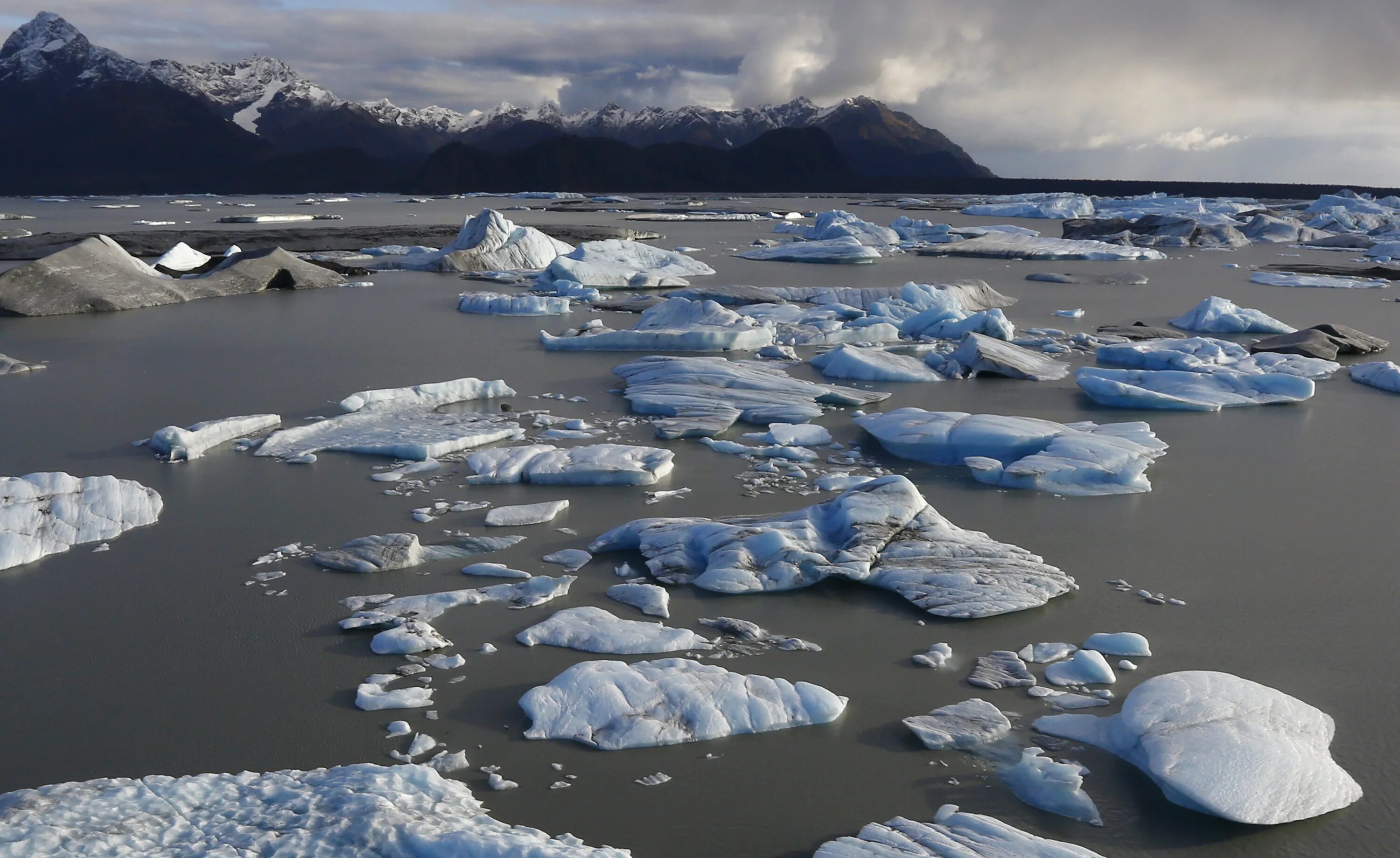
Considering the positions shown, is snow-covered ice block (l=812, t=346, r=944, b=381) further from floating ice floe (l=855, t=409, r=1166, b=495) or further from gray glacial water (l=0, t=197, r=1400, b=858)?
floating ice floe (l=855, t=409, r=1166, b=495)

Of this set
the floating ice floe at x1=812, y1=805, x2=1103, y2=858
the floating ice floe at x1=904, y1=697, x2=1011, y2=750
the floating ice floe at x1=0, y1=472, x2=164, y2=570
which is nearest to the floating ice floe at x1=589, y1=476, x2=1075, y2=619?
the floating ice floe at x1=904, y1=697, x2=1011, y2=750

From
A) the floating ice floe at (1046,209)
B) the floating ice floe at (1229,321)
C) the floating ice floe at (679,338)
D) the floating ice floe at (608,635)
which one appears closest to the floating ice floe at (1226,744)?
the floating ice floe at (608,635)

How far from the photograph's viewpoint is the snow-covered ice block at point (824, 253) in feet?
54.2

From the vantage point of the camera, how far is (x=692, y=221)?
30.1 metres

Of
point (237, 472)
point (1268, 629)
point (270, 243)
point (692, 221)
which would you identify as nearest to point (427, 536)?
point (237, 472)

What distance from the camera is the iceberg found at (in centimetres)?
630

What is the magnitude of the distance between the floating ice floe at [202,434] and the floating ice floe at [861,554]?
2378 millimetres

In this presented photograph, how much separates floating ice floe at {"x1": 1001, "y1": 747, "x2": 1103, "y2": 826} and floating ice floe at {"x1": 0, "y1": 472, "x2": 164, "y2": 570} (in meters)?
3.29

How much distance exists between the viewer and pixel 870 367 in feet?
23.2

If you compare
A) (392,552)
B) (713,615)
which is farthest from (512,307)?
(713,615)

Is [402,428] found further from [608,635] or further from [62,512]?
[608,635]

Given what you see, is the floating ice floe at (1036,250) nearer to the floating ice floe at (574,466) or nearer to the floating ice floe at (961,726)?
the floating ice floe at (574,466)

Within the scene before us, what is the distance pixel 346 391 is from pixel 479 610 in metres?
3.60

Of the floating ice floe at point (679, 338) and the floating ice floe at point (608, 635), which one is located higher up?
the floating ice floe at point (679, 338)
